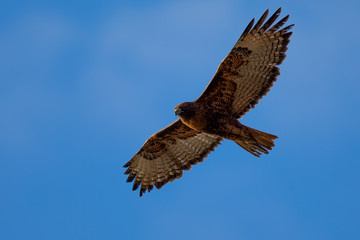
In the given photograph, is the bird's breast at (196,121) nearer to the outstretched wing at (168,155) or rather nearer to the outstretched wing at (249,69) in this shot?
the outstretched wing at (249,69)

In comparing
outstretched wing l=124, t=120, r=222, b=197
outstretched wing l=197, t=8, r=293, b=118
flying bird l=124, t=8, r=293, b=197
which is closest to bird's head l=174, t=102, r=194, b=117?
flying bird l=124, t=8, r=293, b=197

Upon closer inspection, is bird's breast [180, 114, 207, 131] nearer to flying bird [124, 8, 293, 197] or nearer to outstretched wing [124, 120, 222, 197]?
flying bird [124, 8, 293, 197]

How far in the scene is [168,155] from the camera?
13.5 m

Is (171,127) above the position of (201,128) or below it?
above

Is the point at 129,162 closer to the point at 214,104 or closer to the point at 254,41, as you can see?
Answer: the point at 214,104

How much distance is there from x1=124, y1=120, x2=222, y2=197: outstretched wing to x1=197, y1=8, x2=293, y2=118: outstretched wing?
51.5 inches

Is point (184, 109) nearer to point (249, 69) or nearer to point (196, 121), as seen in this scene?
point (196, 121)

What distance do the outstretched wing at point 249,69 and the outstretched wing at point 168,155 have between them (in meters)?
1.31

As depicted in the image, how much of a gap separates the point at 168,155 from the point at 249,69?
315 centimetres

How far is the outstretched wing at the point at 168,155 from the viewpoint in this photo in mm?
13203

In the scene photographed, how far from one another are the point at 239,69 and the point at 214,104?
39.2 inches

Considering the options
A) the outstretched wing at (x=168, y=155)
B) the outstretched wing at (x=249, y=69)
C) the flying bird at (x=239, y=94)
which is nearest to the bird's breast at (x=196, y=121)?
the flying bird at (x=239, y=94)

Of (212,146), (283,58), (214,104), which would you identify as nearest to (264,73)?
(283,58)

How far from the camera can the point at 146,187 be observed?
44.2 ft
